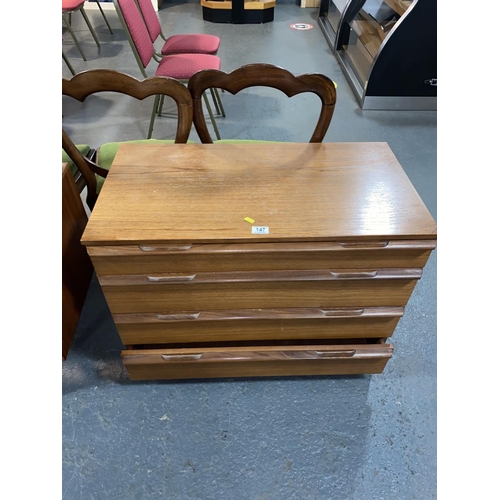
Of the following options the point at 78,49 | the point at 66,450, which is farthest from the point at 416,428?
the point at 78,49

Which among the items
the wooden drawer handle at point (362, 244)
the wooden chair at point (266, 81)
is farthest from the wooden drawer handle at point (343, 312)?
the wooden chair at point (266, 81)

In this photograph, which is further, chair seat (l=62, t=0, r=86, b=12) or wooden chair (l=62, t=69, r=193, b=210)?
chair seat (l=62, t=0, r=86, b=12)

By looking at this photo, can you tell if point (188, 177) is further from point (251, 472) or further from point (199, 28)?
point (199, 28)

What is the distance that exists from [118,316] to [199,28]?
4.02 meters

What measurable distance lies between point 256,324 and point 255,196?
1.24 feet

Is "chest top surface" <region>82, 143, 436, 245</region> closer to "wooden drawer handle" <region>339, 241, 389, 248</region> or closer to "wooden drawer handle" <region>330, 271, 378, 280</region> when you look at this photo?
"wooden drawer handle" <region>339, 241, 389, 248</region>

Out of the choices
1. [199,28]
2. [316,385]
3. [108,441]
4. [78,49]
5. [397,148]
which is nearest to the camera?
[108,441]

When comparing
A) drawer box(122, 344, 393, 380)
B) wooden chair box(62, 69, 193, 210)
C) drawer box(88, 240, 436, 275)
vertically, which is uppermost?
wooden chair box(62, 69, 193, 210)

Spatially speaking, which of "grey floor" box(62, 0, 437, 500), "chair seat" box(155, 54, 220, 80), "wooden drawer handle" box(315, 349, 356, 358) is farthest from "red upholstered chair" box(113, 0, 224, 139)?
"wooden drawer handle" box(315, 349, 356, 358)

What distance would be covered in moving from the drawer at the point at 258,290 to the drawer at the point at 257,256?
2 centimetres

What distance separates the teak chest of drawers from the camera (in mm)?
898

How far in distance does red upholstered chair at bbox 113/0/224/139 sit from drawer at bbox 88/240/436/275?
1.29 meters

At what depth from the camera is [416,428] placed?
1212mm

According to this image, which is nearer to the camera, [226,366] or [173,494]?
[173,494]
